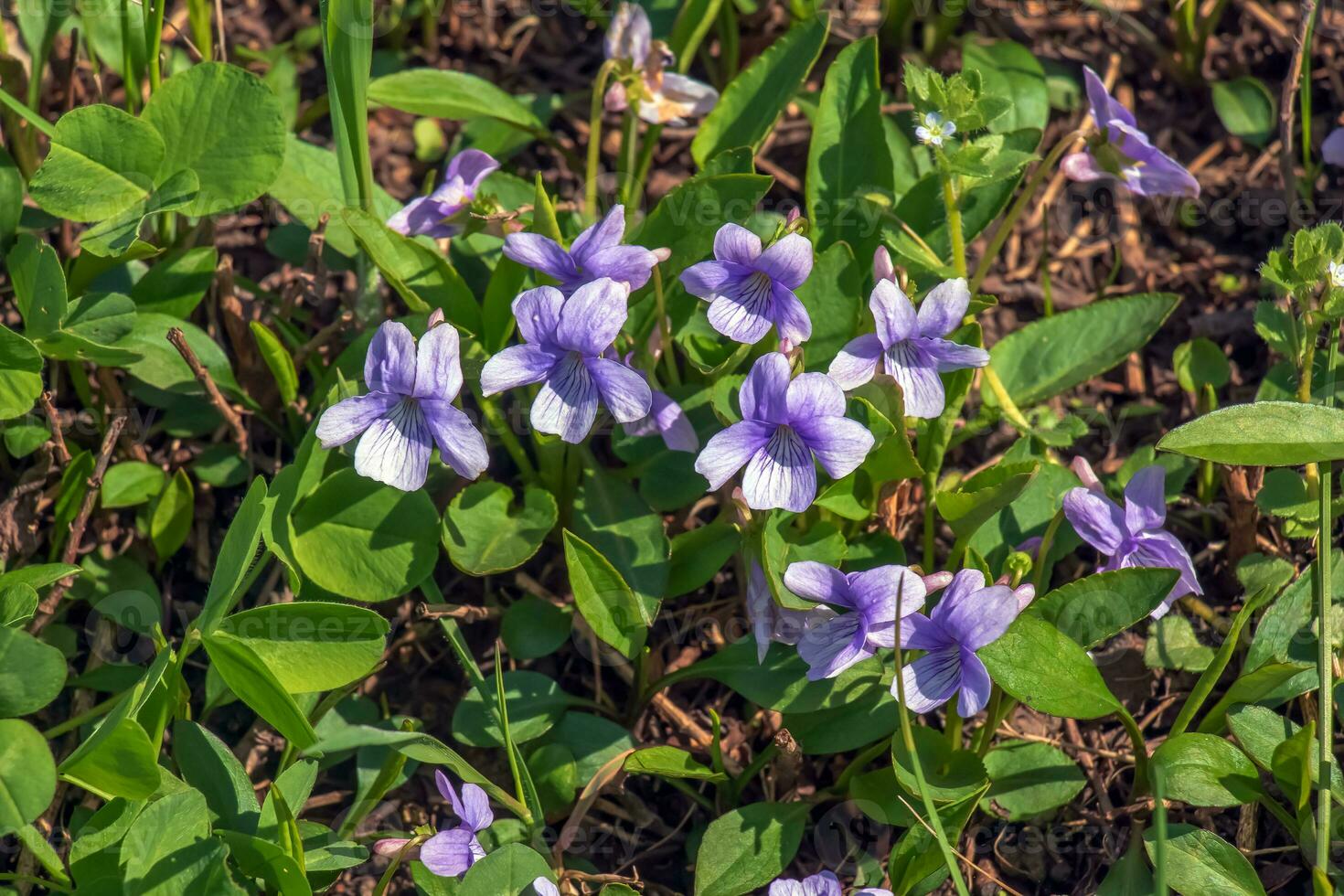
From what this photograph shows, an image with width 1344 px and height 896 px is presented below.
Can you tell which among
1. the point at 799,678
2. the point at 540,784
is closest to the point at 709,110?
the point at 799,678

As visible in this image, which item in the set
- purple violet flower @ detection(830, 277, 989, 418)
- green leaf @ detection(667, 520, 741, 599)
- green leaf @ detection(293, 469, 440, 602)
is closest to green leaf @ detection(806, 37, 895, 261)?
purple violet flower @ detection(830, 277, 989, 418)

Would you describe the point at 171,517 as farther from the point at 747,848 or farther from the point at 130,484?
the point at 747,848

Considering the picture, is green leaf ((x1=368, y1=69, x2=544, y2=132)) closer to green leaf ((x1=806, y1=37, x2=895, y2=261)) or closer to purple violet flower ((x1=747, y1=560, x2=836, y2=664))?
green leaf ((x1=806, y1=37, x2=895, y2=261))

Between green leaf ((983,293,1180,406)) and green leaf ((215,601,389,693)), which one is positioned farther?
green leaf ((983,293,1180,406))

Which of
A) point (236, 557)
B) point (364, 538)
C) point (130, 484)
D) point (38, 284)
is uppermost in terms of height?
point (38, 284)

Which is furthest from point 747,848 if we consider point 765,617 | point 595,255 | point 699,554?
point 595,255

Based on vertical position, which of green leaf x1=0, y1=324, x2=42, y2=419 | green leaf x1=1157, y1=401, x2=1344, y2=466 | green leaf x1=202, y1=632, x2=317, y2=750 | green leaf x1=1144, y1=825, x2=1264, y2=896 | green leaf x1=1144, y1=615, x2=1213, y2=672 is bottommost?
green leaf x1=1144, y1=825, x2=1264, y2=896
